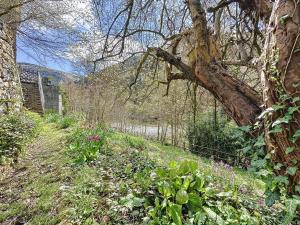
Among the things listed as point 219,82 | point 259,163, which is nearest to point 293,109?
point 259,163

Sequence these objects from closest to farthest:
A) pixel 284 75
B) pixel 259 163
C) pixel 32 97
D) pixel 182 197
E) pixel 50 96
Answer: pixel 284 75 < pixel 259 163 < pixel 182 197 < pixel 32 97 < pixel 50 96

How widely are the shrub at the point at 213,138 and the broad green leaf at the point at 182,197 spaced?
25.1ft

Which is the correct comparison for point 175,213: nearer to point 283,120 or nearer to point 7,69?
point 283,120

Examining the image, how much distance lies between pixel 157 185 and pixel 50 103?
15872mm

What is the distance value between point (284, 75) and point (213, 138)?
9.02m


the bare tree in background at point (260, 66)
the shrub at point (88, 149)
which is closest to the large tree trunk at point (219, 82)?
the bare tree in background at point (260, 66)

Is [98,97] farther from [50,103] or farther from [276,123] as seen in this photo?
[276,123]

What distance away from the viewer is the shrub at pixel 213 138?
10.5 metres

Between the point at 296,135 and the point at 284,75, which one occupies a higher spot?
the point at 284,75

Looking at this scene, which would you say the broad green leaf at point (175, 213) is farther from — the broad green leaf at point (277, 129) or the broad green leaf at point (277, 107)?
the broad green leaf at point (277, 107)

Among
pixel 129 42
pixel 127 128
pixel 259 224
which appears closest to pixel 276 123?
pixel 259 224

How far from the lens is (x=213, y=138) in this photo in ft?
36.0

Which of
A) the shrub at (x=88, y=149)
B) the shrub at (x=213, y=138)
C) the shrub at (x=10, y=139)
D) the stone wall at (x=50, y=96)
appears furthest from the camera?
the stone wall at (x=50, y=96)

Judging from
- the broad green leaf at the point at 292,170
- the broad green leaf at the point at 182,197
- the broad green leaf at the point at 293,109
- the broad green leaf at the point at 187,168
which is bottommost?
the broad green leaf at the point at 182,197
